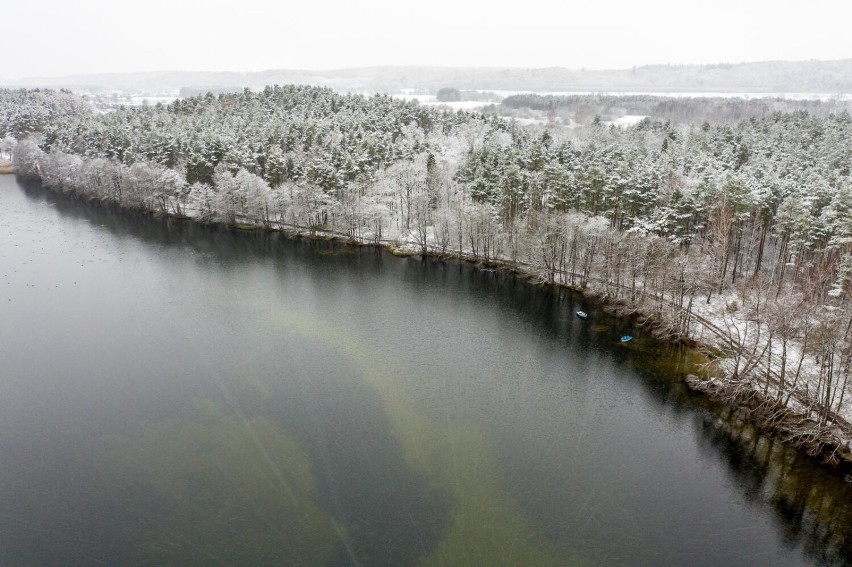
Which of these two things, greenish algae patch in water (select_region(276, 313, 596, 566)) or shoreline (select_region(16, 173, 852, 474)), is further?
shoreline (select_region(16, 173, 852, 474))

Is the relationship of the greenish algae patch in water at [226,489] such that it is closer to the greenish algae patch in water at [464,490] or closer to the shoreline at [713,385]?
the greenish algae patch in water at [464,490]

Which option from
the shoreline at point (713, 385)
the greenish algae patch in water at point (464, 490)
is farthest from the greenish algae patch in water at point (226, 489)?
the shoreline at point (713, 385)

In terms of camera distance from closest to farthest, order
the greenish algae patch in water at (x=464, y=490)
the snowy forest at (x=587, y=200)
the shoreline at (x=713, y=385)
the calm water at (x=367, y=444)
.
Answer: the greenish algae patch in water at (x=464, y=490) < the calm water at (x=367, y=444) < the shoreline at (x=713, y=385) < the snowy forest at (x=587, y=200)

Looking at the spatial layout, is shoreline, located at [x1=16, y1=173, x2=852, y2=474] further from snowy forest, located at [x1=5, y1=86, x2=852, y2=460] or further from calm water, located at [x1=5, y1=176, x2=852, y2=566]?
calm water, located at [x1=5, y1=176, x2=852, y2=566]

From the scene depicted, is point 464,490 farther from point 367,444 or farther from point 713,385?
point 713,385

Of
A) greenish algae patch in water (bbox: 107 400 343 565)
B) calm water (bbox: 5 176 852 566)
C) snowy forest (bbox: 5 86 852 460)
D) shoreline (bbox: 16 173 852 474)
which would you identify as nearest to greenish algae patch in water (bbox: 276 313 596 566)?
calm water (bbox: 5 176 852 566)

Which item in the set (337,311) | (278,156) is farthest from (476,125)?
(337,311)
